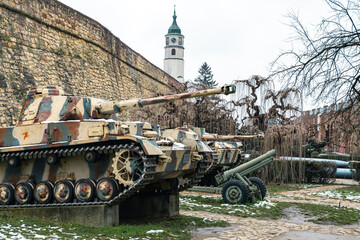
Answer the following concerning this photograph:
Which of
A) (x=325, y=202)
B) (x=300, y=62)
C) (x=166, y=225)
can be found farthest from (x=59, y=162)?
(x=325, y=202)

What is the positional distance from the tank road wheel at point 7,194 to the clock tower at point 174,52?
6869 cm

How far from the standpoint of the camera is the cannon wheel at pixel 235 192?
11695 millimetres

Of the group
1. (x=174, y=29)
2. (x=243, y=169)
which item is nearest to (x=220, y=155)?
(x=243, y=169)

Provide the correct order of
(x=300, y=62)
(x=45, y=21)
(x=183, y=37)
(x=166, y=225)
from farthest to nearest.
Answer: (x=183, y=37) → (x=45, y=21) → (x=166, y=225) → (x=300, y=62)

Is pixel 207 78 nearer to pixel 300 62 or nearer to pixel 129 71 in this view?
pixel 129 71

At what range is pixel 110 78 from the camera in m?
22.6

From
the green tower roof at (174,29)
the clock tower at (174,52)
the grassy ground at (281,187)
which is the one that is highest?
the green tower roof at (174,29)

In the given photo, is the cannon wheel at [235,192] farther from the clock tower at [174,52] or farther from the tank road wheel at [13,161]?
the clock tower at [174,52]

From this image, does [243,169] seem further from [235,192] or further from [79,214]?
[79,214]

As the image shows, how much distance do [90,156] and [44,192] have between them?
1263 millimetres

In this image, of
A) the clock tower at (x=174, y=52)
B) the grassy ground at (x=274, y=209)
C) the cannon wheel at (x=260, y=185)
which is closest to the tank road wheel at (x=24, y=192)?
the grassy ground at (x=274, y=209)

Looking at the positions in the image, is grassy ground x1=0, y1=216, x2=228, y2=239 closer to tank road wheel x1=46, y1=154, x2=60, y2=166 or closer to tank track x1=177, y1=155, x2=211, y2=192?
tank road wheel x1=46, y1=154, x2=60, y2=166

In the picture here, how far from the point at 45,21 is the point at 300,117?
1055 cm

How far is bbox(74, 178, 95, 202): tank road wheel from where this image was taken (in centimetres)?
824
